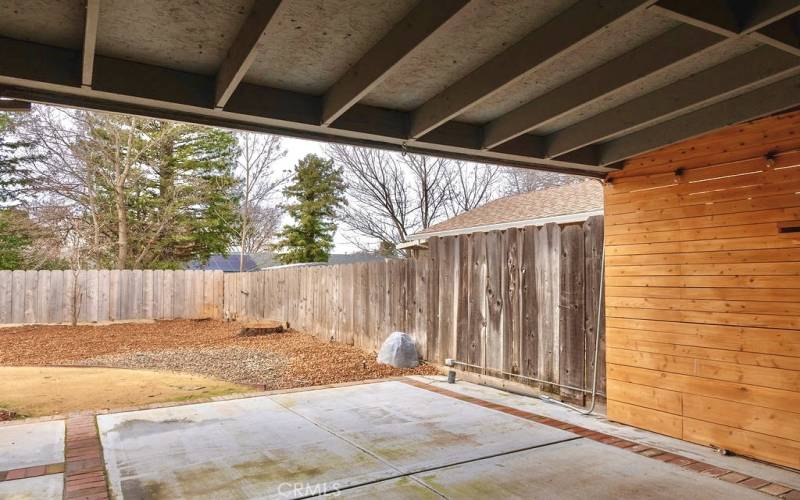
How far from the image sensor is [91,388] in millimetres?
5629

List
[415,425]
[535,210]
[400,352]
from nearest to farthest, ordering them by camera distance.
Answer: [415,425] → [400,352] → [535,210]

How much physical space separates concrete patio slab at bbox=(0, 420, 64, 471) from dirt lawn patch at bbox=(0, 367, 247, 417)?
1.02 m

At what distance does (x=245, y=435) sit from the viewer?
3.53 meters

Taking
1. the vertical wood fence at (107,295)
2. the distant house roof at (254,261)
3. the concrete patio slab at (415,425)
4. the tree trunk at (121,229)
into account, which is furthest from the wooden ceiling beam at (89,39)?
the distant house roof at (254,261)

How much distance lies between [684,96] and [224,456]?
3435 millimetres

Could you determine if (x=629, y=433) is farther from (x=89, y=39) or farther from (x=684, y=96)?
(x=89, y=39)

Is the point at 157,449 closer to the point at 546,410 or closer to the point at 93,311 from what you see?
the point at 546,410

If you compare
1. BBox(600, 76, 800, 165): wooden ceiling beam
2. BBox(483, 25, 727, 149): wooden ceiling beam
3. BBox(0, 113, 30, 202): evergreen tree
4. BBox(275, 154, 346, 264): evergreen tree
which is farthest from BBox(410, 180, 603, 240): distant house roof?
BBox(0, 113, 30, 202): evergreen tree

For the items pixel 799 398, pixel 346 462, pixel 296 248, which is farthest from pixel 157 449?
pixel 296 248

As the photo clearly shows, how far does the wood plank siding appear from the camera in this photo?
2.96m

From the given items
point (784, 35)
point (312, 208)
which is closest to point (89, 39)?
point (784, 35)

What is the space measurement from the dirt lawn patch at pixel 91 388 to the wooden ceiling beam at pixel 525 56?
3.97 metres

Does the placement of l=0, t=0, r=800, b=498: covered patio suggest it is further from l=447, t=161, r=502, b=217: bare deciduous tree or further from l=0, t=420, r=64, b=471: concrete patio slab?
l=447, t=161, r=502, b=217: bare deciduous tree

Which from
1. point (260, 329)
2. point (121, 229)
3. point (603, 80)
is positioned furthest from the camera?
point (121, 229)
